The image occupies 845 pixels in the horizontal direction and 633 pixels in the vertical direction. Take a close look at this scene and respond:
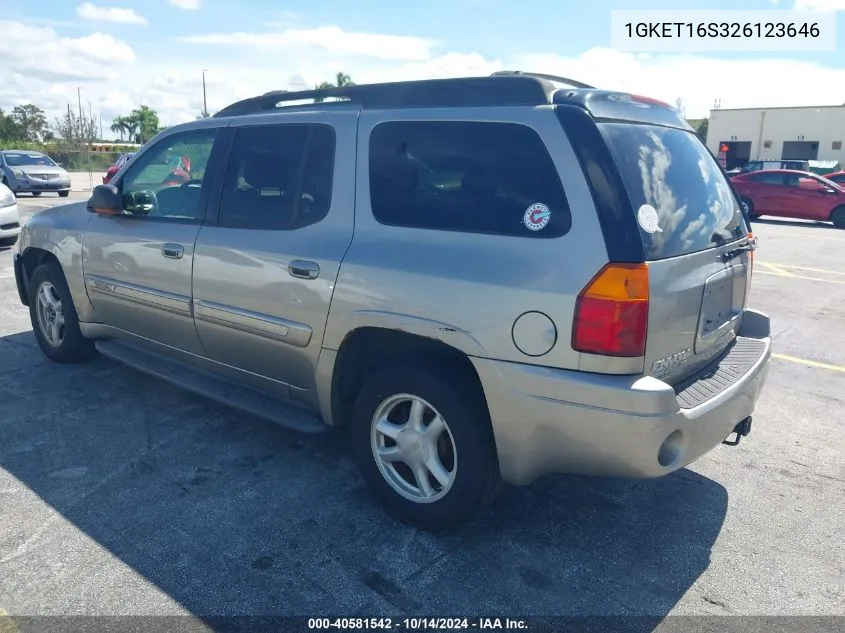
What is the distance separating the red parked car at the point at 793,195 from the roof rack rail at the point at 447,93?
16.9 metres

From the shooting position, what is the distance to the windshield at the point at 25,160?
852 inches

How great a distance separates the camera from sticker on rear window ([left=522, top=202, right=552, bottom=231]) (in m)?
2.68

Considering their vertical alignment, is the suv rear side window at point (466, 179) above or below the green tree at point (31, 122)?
below

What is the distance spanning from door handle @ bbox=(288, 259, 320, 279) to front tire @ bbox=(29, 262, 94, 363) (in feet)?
8.03

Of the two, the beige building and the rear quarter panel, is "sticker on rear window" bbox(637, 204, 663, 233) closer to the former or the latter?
the rear quarter panel

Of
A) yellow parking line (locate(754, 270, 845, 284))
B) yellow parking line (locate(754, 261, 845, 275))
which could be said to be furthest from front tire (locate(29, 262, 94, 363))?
yellow parking line (locate(754, 261, 845, 275))

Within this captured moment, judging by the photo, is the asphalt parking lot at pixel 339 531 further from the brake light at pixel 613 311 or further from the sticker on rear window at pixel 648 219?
the sticker on rear window at pixel 648 219

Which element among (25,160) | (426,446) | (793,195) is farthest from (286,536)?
(25,160)

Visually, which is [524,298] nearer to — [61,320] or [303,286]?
[303,286]

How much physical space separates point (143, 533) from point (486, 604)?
61.2 inches

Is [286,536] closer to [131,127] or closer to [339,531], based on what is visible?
[339,531]

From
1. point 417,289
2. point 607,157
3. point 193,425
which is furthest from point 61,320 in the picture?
point 607,157

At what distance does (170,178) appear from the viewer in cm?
434

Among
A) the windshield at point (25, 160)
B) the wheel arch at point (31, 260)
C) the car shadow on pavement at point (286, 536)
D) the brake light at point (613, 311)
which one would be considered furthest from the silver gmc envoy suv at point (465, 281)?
the windshield at point (25, 160)
